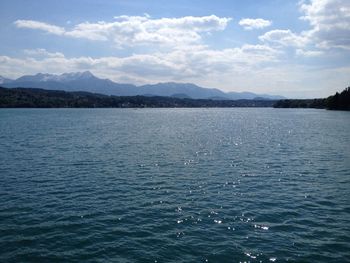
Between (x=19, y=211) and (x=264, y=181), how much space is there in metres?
30.6

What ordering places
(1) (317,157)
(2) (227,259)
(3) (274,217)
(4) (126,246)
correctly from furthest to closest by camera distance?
(1) (317,157), (3) (274,217), (4) (126,246), (2) (227,259)

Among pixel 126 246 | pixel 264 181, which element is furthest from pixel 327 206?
pixel 126 246

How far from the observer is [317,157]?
67.1 meters

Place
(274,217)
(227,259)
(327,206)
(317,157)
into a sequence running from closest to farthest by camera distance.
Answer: (227,259)
(274,217)
(327,206)
(317,157)

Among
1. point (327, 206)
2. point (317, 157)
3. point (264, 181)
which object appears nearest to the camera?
point (327, 206)

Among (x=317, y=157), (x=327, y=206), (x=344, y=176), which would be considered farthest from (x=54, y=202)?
(x=317, y=157)

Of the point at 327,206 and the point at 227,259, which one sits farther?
the point at 327,206

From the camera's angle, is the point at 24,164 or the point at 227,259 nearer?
the point at 227,259

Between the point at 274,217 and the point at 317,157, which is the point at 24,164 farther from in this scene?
the point at 317,157

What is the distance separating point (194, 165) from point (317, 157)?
2593cm

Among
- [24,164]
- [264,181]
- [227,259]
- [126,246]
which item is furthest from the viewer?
[24,164]

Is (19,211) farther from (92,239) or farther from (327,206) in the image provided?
(327,206)

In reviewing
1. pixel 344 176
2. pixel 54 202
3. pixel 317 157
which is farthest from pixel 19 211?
pixel 317 157

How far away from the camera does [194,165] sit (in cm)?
5875
